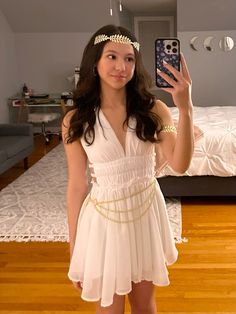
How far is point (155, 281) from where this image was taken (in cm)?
128

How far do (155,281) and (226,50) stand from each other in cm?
543

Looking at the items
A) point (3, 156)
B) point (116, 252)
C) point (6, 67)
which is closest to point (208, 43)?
point (6, 67)

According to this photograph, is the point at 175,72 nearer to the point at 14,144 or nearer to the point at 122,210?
the point at 122,210

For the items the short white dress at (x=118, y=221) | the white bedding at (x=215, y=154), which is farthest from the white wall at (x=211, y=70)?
the short white dress at (x=118, y=221)

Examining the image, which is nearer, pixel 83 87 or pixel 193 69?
pixel 83 87

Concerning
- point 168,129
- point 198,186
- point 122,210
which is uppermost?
point 168,129

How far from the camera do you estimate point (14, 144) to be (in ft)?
14.8

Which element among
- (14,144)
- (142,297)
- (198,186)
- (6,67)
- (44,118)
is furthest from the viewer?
(6,67)

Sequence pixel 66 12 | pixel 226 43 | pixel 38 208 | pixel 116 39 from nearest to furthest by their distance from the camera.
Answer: pixel 116 39
pixel 38 208
pixel 226 43
pixel 66 12

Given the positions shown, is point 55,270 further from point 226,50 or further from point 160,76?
point 226,50

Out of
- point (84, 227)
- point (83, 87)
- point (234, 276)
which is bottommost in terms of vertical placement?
point (234, 276)

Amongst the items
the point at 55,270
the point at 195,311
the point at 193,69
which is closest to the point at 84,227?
the point at 195,311

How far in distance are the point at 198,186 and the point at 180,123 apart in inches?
94.5

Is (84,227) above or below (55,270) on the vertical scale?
above
